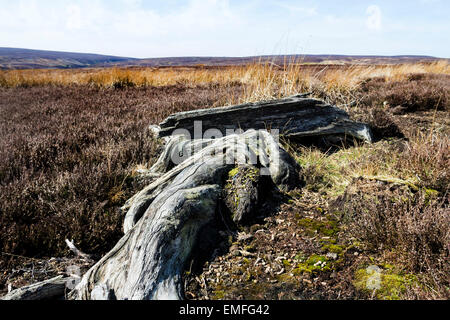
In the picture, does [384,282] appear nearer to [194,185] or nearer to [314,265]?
[314,265]

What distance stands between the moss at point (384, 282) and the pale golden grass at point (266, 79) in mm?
4722

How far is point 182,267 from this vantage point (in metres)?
2.27

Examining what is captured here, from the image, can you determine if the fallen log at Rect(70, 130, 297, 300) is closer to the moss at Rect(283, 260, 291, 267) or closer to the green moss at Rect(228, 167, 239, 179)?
the green moss at Rect(228, 167, 239, 179)

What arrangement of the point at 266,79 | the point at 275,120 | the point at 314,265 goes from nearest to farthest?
the point at 314,265 → the point at 275,120 → the point at 266,79

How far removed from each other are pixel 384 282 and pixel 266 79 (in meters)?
5.97

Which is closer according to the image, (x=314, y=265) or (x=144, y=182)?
(x=314, y=265)

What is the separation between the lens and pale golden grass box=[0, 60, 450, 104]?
6.82 m

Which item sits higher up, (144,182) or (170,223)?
(170,223)

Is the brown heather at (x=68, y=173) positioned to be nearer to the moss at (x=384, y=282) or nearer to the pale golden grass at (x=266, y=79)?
the pale golden grass at (x=266, y=79)

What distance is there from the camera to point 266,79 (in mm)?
7160

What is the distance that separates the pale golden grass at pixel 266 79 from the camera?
6824 millimetres

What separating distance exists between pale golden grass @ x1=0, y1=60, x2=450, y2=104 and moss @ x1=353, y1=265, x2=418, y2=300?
15.5ft

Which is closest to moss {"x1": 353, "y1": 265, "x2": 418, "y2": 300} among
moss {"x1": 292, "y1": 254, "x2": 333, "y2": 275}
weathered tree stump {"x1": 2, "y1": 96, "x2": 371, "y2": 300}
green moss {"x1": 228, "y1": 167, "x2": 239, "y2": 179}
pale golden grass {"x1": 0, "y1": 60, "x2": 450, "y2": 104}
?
moss {"x1": 292, "y1": 254, "x2": 333, "y2": 275}

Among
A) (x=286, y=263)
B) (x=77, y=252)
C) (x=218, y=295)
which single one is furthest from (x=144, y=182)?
(x=286, y=263)
